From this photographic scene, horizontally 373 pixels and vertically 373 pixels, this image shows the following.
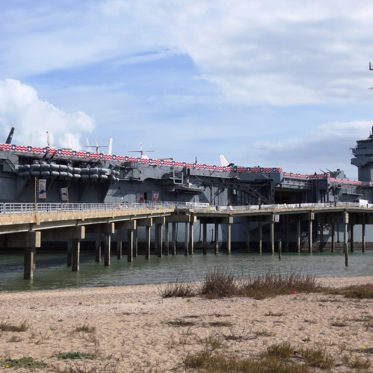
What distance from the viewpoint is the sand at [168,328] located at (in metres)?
12.6

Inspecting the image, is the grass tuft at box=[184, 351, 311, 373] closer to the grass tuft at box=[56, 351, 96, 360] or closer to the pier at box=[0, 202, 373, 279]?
the grass tuft at box=[56, 351, 96, 360]

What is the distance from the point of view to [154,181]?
82.6 metres

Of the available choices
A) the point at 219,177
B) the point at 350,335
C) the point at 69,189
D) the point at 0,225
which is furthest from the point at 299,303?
the point at 219,177

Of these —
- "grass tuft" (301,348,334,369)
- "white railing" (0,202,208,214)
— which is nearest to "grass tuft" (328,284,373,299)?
"grass tuft" (301,348,334,369)

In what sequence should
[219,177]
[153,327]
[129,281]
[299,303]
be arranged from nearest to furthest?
[153,327] → [299,303] → [129,281] → [219,177]

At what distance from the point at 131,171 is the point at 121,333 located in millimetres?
64500

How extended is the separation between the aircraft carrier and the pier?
4270 mm

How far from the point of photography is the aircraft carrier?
7075 cm

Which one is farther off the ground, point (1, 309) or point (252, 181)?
point (252, 181)

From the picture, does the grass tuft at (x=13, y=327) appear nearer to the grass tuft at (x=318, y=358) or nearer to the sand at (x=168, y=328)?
the sand at (x=168, y=328)

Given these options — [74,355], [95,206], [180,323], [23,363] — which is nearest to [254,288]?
[180,323]

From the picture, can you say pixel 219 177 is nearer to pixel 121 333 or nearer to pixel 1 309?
pixel 1 309

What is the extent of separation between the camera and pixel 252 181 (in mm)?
91188

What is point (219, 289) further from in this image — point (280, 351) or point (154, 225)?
point (154, 225)
